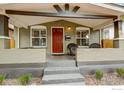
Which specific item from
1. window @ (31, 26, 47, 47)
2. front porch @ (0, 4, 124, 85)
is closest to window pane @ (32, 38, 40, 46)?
window @ (31, 26, 47, 47)

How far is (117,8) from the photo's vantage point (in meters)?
8.34

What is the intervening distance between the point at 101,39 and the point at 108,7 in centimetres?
668

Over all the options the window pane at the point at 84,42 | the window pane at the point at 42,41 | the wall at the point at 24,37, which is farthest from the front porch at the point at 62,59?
the window pane at the point at 42,41

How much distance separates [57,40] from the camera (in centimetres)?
1399

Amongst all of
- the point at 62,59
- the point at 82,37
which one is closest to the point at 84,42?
the point at 82,37

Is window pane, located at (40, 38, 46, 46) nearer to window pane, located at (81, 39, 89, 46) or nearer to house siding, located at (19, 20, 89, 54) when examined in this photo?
house siding, located at (19, 20, 89, 54)

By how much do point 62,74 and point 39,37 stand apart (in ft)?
22.9

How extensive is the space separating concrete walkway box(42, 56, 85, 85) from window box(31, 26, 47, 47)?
18.5ft

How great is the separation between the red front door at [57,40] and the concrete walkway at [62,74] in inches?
215

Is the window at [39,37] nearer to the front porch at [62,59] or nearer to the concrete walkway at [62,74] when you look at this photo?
the front porch at [62,59]

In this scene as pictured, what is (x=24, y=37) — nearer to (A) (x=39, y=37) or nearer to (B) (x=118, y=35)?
(A) (x=39, y=37)

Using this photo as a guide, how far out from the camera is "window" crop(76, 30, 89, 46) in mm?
14367

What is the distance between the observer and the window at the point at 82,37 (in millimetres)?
14367
